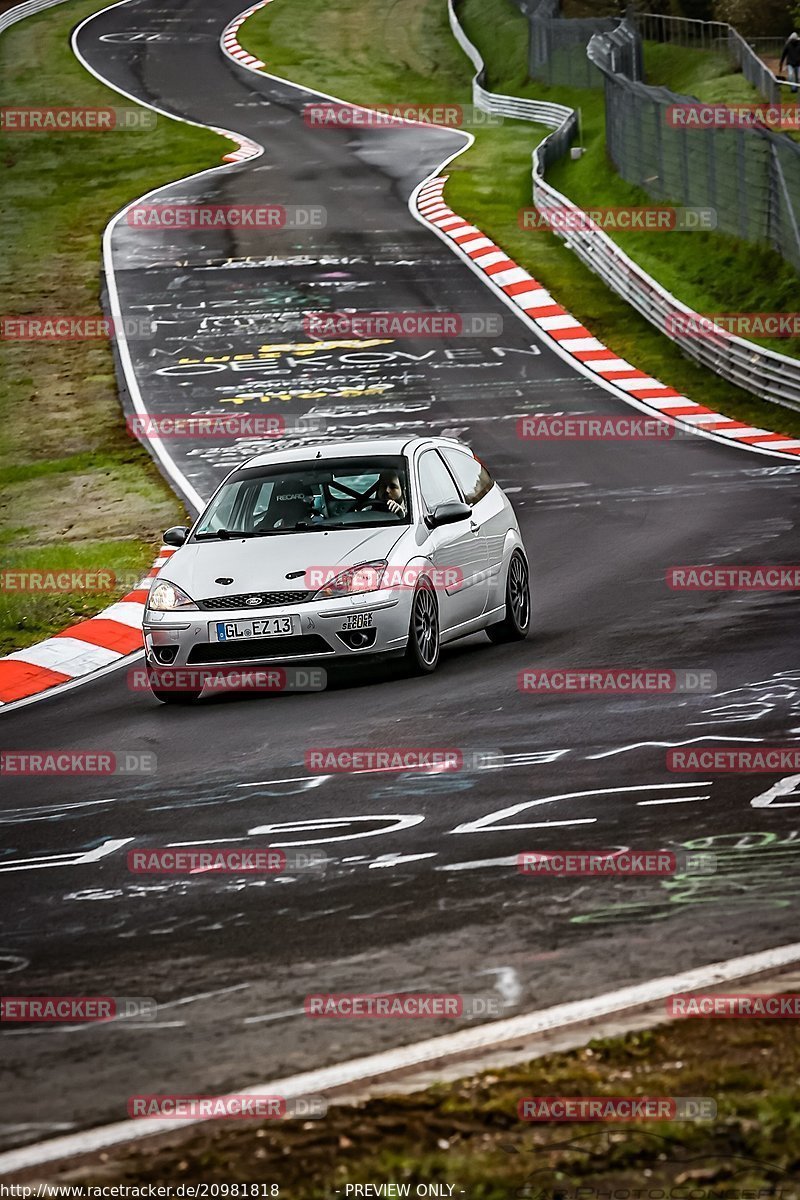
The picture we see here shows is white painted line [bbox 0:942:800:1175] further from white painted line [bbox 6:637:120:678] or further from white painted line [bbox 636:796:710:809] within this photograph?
white painted line [bbox 6:637:120:678]

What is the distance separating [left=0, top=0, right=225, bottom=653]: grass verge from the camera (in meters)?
19.3

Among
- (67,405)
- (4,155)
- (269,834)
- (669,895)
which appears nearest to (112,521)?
(67,405)

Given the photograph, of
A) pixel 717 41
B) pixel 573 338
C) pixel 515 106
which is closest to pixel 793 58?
pixel 717 41

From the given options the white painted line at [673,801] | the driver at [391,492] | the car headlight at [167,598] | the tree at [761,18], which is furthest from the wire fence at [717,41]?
the white painted line at [673,801]

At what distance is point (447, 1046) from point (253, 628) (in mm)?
6799

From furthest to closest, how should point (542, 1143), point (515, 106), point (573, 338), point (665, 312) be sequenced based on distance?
point (515, 106) → point (573, 338) → point (665, 312) → point (542, 1143)

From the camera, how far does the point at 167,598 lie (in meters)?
12.4

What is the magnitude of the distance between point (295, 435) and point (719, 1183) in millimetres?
21305

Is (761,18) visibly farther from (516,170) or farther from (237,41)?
(516,170)

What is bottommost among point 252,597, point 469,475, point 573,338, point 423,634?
point 573,338

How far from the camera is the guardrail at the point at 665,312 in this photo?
25188 millimetres

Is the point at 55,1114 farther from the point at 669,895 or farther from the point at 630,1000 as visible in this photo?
the point at 669,895

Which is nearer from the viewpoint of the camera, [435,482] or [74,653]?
[435,482]

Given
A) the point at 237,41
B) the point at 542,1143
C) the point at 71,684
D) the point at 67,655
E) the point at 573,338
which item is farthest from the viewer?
Answer: the point at 237,41
